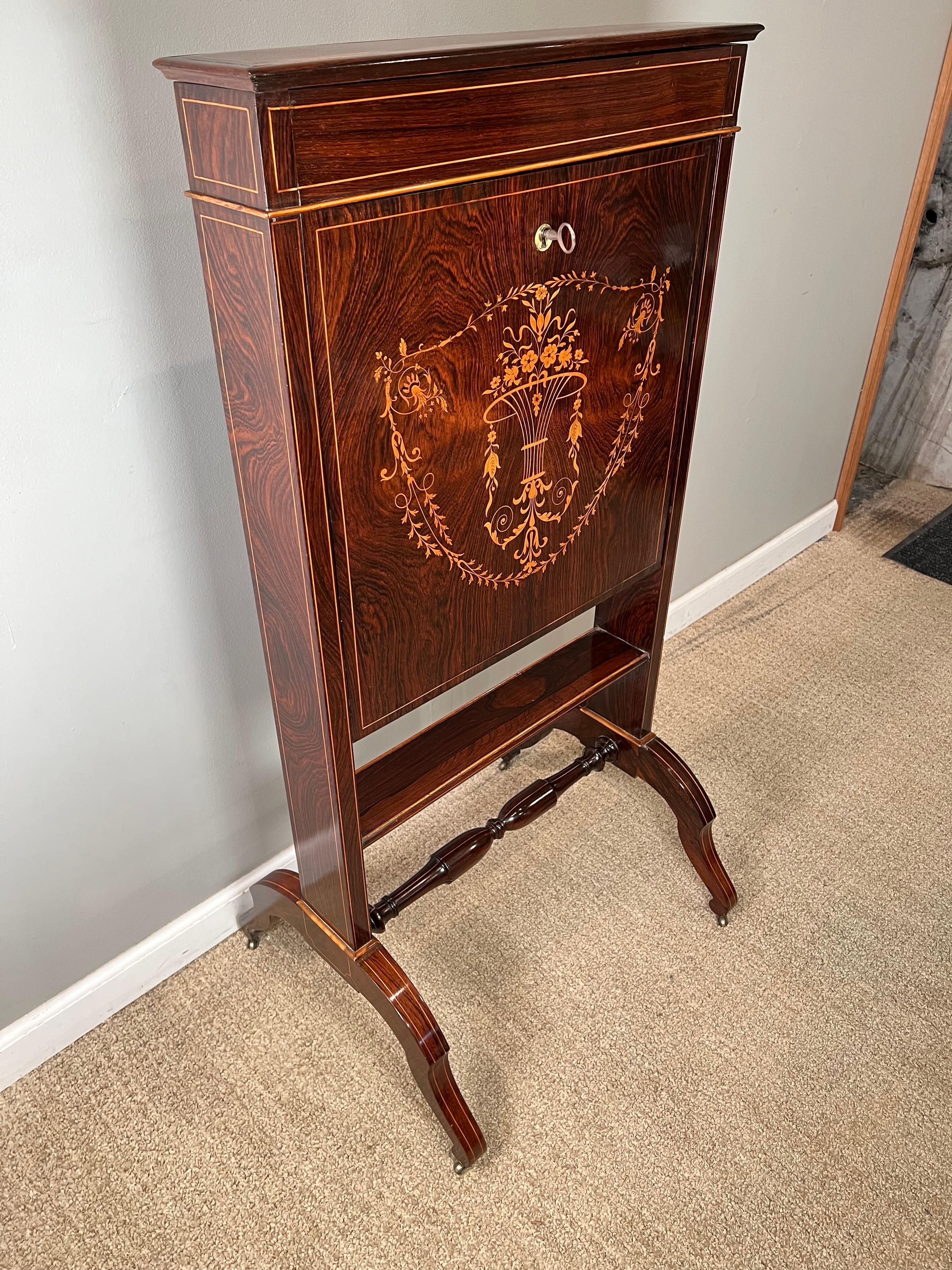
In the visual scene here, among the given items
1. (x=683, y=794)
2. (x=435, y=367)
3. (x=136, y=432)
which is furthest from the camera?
(x=683, y=794)

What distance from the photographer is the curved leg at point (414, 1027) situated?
1.22 meters

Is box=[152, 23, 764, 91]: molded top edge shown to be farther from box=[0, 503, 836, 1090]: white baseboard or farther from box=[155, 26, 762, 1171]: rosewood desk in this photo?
box=[0, 503, 836, 1090]: white baseboard

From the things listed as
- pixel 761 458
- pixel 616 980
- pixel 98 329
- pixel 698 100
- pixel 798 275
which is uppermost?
pixel 698 100

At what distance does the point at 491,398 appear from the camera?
99 cm

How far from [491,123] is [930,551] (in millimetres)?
2219

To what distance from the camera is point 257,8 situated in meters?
1.01

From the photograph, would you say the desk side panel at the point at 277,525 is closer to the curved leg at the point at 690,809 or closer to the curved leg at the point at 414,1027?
the curved leg at the point at 414,1027

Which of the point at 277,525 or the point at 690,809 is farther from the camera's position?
the point at 690,809

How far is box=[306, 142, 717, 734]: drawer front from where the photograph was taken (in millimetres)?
870

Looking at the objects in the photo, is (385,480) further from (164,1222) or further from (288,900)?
(164,1222)

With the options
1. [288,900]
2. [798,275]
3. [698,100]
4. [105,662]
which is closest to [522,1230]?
[288,900]

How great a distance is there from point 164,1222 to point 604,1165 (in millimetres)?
580

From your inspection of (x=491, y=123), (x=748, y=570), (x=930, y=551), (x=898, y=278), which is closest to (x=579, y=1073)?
(x=491, y=123)

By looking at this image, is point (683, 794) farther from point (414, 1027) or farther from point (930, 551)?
point (930, 551)
